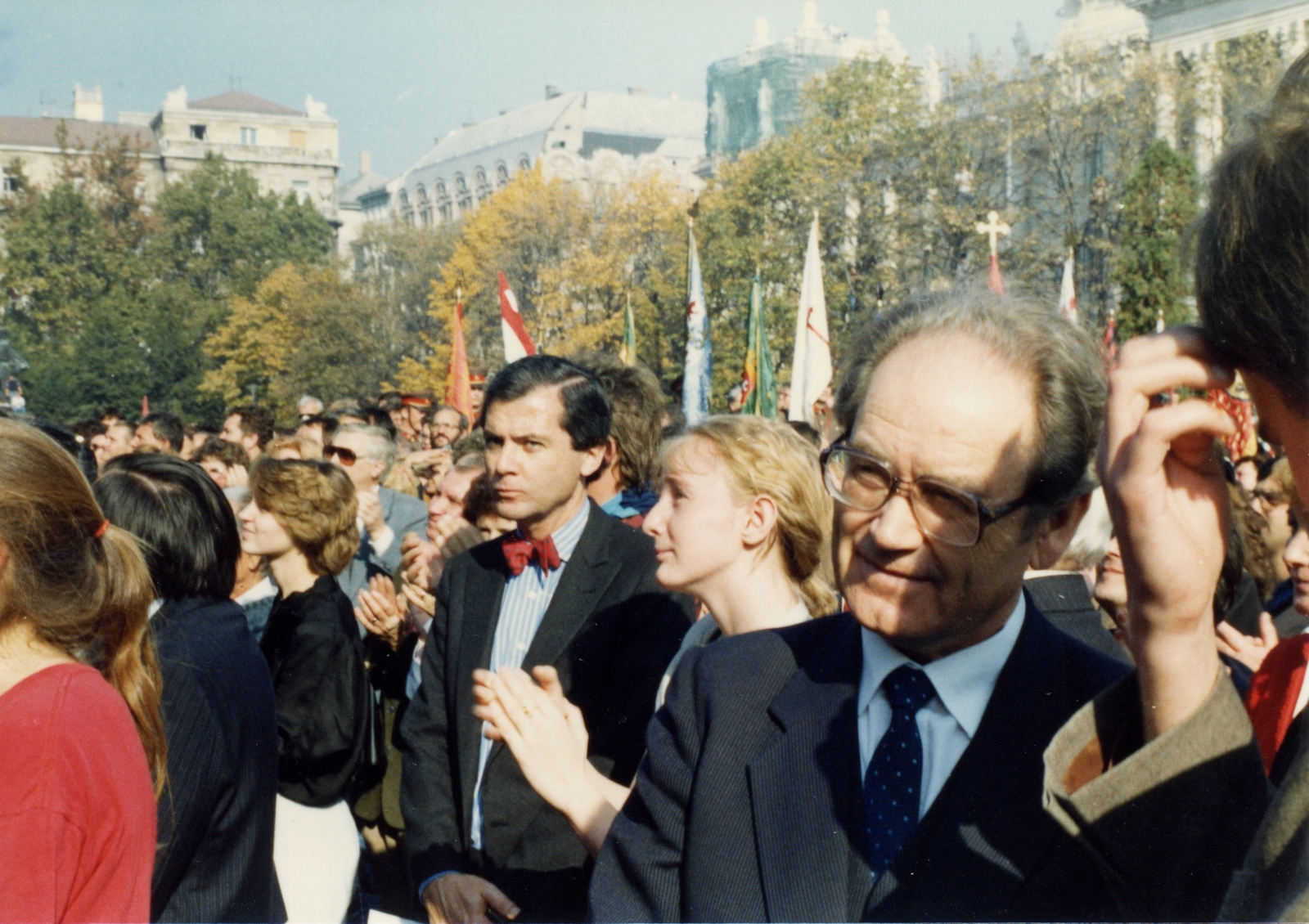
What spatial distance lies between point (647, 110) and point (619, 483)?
72.2m

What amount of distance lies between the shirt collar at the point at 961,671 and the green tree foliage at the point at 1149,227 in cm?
2508

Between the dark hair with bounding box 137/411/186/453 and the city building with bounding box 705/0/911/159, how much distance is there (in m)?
18.5

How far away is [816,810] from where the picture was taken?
1.64m

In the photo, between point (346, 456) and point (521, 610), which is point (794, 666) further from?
point (346, 456)

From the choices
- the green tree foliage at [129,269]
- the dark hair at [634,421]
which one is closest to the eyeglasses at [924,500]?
the dark hair at [634,421]

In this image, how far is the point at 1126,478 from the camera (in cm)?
119

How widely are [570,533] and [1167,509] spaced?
2549 mm

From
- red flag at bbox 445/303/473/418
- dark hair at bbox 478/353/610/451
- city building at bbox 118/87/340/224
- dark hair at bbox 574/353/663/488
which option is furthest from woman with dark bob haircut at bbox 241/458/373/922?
city building at bbox 118/87/340/224

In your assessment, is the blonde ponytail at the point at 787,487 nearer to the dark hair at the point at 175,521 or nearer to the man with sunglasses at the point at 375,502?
the dark hair at the point at 175,521

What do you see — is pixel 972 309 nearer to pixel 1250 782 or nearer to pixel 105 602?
pixel 1250 782

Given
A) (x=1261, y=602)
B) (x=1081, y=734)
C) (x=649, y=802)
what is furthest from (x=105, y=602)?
(x=1261, y=602)

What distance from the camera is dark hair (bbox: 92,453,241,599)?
9.11 feet

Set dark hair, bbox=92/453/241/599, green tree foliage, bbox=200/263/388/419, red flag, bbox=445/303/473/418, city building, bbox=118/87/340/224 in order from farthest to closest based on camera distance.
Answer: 1. city building, bbox=118/87/340/224
2. green tree foliage, bbox=200/263/388/419
3. red flag, bbox=445/303/473/418
4. dark hair, bbox=92/453/241/599

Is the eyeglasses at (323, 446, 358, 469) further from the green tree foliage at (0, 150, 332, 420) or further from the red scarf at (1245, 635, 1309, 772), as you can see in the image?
the green tree foliage at (0, 150, 332, 420)
